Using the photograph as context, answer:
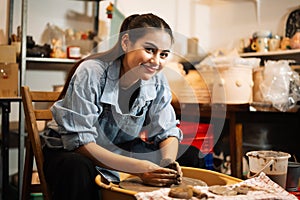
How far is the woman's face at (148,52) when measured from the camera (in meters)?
1.26

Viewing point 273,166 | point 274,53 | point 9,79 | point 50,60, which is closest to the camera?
point 273,166

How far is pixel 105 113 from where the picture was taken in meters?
1.35

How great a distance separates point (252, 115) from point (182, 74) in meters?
0.53

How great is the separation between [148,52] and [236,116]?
103 centimetres

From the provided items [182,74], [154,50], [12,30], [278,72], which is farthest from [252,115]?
[12,30]

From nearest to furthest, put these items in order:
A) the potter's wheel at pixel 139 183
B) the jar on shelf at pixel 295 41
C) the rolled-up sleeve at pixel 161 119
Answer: the potter's wheel at pixel 139 183 → the rolled-up sleeve at pixel 161 119 → the jar on shelf at pixel 295 41

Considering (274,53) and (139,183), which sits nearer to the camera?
(139,183)

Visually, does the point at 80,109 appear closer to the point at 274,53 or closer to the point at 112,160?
the point at 112,160

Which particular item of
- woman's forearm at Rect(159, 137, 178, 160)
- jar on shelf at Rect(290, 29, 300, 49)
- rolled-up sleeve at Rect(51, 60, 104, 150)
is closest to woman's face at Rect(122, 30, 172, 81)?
rolled-up sleeve at Rect(51, 60, 104, 150)

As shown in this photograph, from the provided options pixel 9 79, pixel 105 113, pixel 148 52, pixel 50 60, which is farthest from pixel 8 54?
pixel 148 52

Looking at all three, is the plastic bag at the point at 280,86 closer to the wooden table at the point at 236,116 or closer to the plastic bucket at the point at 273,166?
the wooden table at the point at 236,116

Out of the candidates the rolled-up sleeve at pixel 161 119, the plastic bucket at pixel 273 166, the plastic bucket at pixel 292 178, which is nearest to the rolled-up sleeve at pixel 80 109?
the rolled-up sleeve at pixel 161 119

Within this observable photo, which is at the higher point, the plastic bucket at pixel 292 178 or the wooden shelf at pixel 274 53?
the wooden shelf at pixel 274 53

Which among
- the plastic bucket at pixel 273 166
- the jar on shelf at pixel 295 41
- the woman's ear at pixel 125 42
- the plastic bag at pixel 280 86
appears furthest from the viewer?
the jar on shelf at pixel 295 41
